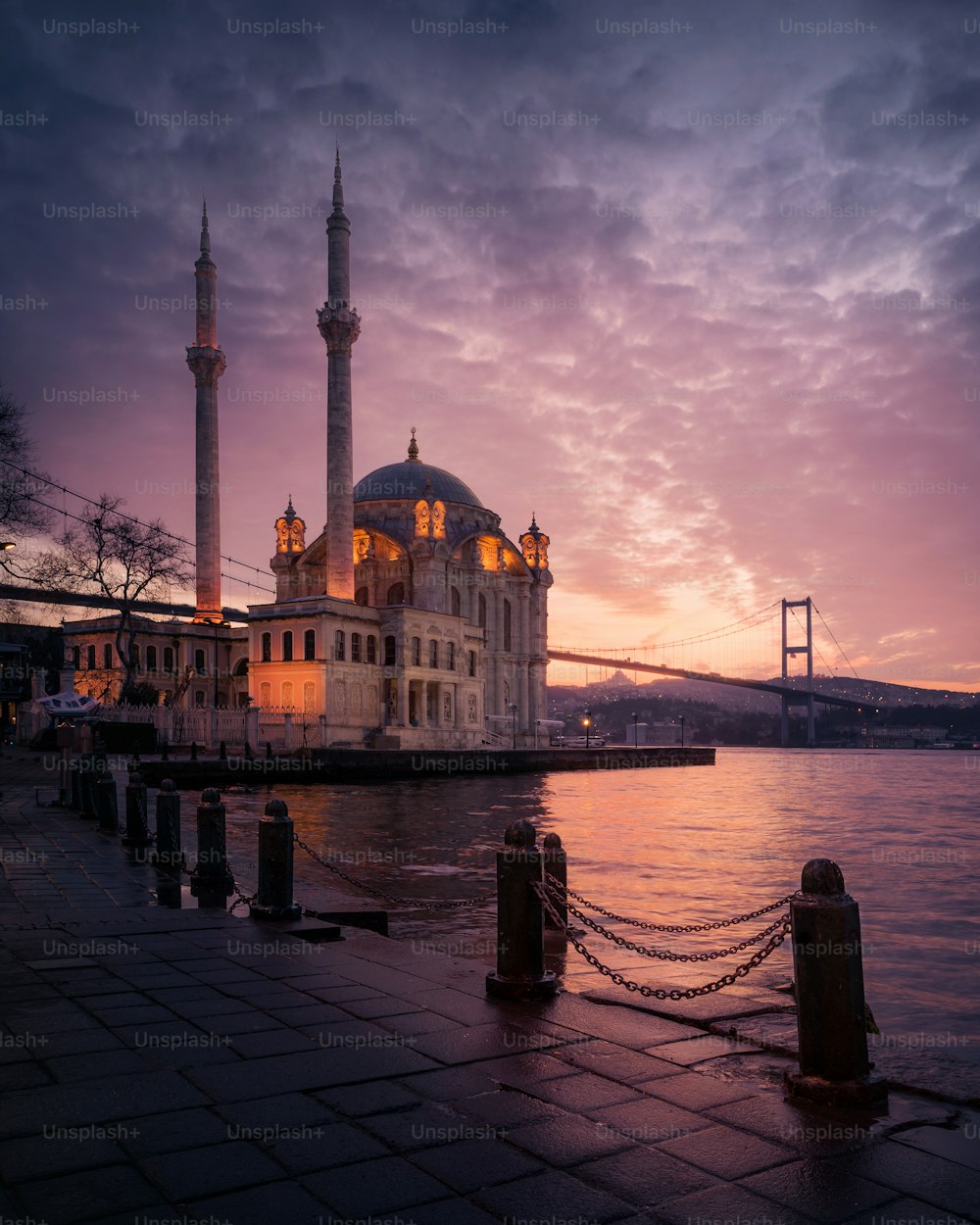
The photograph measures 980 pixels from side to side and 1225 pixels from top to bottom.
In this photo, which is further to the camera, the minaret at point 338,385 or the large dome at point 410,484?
the large dome at point 410,484

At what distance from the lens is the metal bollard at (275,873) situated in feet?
27.5

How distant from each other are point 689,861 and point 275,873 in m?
12.1

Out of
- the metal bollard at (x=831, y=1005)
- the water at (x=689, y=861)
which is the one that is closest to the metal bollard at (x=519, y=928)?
the water at (x=689, y=861)

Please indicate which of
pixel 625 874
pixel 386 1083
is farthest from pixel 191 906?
pixel 625 874

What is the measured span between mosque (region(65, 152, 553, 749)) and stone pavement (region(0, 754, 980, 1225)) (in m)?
42.7

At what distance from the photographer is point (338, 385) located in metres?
54.3

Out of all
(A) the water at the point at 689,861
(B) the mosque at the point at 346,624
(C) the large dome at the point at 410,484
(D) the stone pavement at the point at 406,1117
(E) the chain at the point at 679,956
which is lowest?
(A) the water at the point at 689,861

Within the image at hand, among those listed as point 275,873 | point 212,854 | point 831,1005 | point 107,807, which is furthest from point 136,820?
point 831,1005

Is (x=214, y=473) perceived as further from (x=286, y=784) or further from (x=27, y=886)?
(x=27, y=886)

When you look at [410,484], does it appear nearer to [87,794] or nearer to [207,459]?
[207,459]

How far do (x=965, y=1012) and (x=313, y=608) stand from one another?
4547 centimetres

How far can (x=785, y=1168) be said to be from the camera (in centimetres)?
366

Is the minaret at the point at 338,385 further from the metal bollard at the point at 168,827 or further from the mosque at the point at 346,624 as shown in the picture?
the metal bollard at the point at 168,827

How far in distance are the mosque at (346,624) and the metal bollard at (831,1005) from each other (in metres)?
44.3
